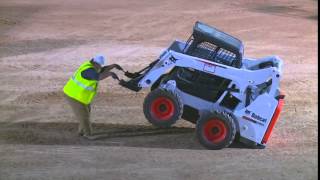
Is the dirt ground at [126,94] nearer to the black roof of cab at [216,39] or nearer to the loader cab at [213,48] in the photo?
the loader cab at [213,48]

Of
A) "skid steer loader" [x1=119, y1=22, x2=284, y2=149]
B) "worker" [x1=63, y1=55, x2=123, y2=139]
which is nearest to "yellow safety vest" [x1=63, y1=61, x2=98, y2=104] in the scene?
"worker" [x1=63, y1=55, x2=123, y2=139]

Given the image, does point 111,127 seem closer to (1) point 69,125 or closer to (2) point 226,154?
(1) point 69,125

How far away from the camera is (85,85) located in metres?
10.3

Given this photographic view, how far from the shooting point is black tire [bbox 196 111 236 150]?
9945mm

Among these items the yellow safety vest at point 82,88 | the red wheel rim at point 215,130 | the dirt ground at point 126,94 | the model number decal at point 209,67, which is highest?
the model number decal at point 209,67

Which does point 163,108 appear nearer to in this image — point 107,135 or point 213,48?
point 107,135

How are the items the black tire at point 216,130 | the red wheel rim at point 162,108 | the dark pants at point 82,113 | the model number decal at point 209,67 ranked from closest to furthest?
the black tire at point 216,130, the model number decal at point 209,67, the red wheel rim at point 162,108, the dark pants at point 82,113

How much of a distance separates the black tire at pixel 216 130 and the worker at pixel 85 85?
1.74 metres

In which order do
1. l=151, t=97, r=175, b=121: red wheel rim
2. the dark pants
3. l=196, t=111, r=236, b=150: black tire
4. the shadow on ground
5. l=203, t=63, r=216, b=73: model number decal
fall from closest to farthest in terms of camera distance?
l=196, t=111, r=236, b=150: black tire < l=203, t=63, r=216, b=73: model number decal < l=151, t=97, r=175, b=121: red wheel rim < the shadow on ground < the dark pants

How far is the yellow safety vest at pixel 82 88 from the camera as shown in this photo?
10234mm

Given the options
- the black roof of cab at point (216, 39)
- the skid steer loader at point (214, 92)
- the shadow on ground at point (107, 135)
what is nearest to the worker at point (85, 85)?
the shadow on ground at point (107, 135)

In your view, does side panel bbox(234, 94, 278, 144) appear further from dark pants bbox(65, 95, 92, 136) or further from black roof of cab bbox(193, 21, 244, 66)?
dark pants bbox(65, 95, 92, 136)

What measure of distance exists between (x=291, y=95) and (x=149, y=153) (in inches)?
228

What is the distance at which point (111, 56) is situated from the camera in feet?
59.5
